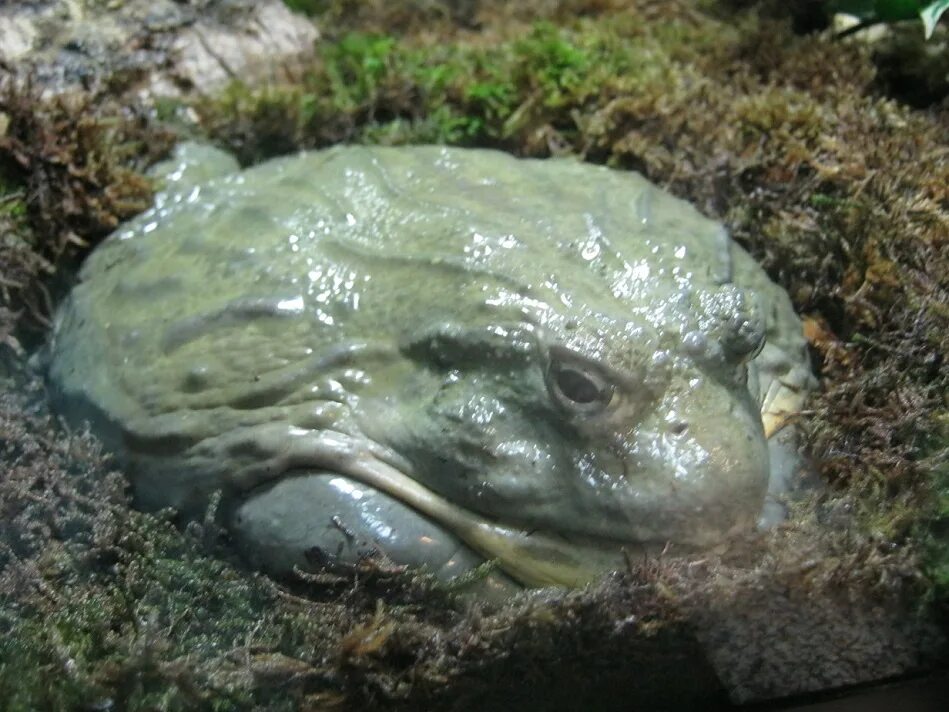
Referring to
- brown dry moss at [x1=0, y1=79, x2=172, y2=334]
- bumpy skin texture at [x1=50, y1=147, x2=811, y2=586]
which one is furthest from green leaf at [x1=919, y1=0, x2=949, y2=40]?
brown dry moss at [x1=0, y1=79, x2=172, y2=334]

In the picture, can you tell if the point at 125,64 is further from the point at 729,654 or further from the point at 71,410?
the point at 729,654

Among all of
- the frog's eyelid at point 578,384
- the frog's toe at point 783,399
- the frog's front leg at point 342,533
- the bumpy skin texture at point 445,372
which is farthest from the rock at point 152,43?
the frog's toe at point 783,399

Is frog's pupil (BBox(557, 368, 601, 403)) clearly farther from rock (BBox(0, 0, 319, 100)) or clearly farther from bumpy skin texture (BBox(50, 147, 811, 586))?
rock (BBox(0, 0, 319, 100))

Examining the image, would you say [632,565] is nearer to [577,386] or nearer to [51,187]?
[577,386]

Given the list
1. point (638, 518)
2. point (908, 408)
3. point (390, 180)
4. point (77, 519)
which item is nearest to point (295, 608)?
point (77, 519)

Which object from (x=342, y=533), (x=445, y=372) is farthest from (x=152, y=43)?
(x=342, y=533)

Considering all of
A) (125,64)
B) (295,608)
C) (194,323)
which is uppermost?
(125,64)
